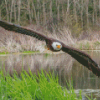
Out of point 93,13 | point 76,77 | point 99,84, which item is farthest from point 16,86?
point 93,13

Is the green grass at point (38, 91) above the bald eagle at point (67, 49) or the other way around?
the other way around

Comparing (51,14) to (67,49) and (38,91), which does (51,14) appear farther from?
(67,49)

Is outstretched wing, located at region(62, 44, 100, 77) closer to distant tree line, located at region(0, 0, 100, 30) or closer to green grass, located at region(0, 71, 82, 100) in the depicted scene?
green grass, located at region(0, 71, 82, 100)

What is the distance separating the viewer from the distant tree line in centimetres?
2770

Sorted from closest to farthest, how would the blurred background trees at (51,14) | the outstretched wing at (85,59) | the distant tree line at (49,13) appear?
the outstretched wing at (85,59) < the blurred background trees at (51,14) < the distant tree line at (49,13)

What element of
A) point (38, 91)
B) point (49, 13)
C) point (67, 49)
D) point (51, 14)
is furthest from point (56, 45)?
point (49, 13)

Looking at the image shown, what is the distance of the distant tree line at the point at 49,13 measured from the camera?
27703 millimetres

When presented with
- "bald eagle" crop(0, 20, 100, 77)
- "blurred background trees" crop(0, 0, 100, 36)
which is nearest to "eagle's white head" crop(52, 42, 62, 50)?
"bald eagle" crop(0, 20, 100, 77)

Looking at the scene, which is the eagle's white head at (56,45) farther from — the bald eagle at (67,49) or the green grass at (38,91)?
the green grass at (38,91)

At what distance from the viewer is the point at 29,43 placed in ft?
56.6

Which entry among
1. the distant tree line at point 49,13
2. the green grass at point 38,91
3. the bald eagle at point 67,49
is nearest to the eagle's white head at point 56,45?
the bald eagle at point 67,49

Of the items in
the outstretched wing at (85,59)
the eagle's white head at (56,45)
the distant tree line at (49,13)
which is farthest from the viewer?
the distant tree line at (49,13)

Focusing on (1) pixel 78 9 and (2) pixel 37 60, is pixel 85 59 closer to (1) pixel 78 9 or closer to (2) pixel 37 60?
(2) pixel 37 60

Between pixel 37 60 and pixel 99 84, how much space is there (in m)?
7.07
